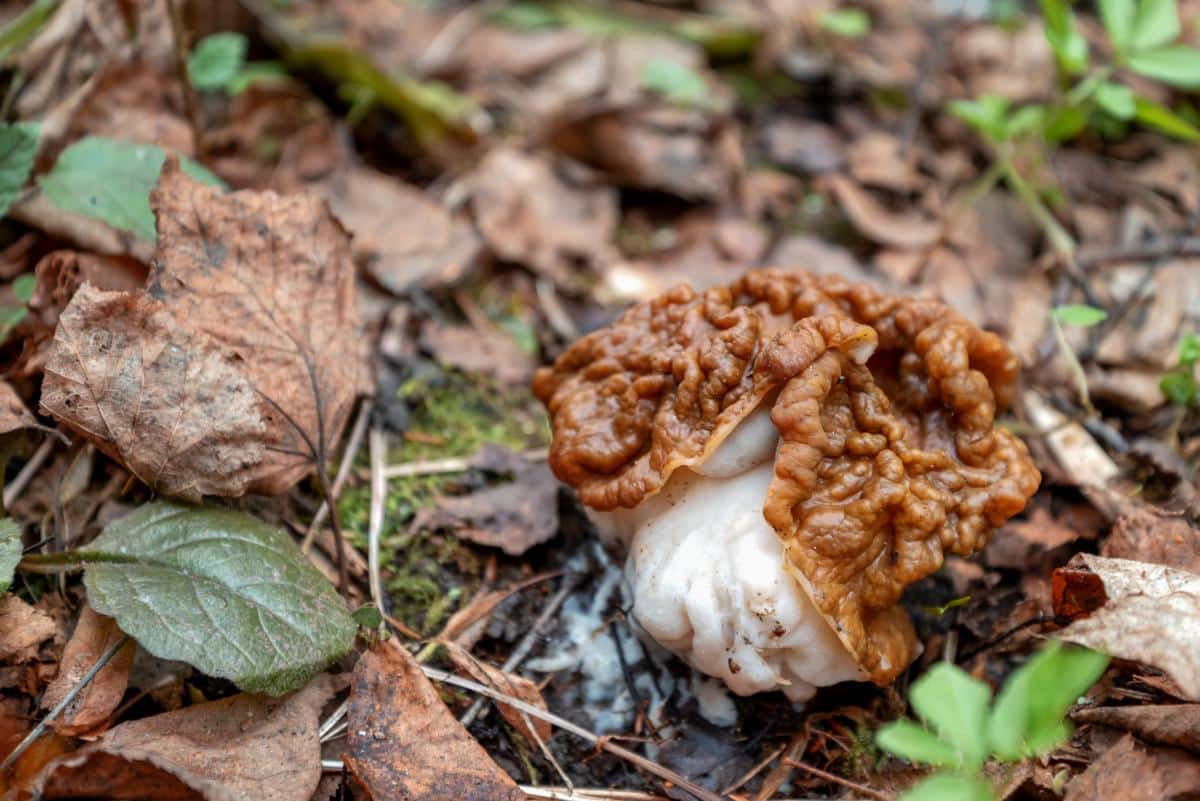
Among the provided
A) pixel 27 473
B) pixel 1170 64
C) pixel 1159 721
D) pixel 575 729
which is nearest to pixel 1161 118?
pixel 1170 64

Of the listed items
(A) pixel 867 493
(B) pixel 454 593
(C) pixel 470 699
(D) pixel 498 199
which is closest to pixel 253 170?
(D) pixel 498 199

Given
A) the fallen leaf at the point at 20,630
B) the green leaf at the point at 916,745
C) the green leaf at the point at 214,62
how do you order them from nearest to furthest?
1. the green leaf at the point at 916,745
2. the fallen leaf at the point at 20,630
3. the green leaf at the point at 214,62

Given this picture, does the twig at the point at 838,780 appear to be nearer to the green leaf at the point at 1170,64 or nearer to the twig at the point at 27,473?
the twig at the point at 27,473

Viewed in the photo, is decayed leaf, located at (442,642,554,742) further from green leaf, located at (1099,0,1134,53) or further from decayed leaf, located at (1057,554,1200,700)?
green leaf, located at (1099,0,1134,53)

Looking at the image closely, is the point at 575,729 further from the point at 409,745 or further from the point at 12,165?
the point at 12,165

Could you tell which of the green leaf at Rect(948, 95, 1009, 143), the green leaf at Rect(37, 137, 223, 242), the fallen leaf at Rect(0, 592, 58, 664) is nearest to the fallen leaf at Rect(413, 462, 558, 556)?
the fallen leaf at Rect(0, 592, 58, 664)

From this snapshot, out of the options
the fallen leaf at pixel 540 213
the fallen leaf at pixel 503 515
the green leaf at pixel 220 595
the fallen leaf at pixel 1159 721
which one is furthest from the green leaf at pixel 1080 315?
the green leaf at pixel 220 595

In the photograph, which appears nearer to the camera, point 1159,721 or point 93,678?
point 1159,721

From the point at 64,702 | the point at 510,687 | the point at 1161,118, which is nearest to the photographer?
the point at 64,702
